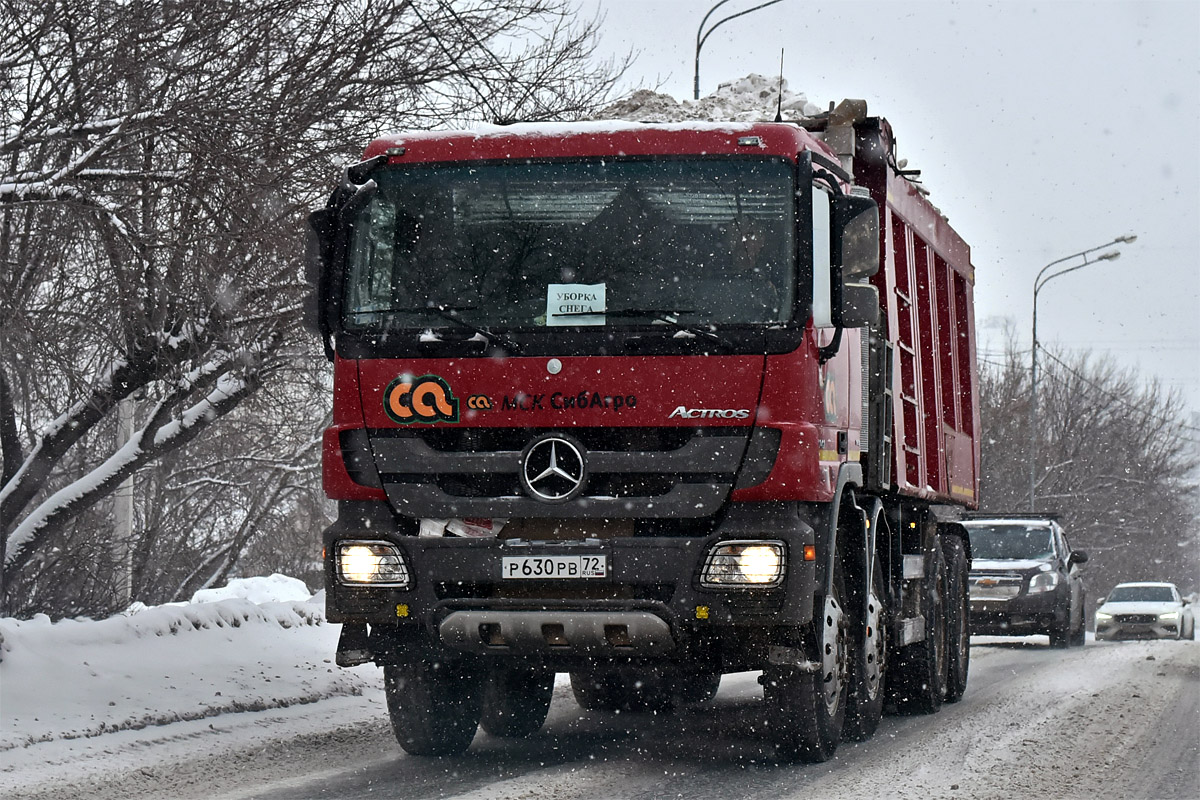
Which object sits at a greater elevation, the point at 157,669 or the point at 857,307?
the point at 857,307

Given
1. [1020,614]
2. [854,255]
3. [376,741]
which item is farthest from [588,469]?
[1020,614]

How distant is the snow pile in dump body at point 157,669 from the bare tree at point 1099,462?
36.0 meters

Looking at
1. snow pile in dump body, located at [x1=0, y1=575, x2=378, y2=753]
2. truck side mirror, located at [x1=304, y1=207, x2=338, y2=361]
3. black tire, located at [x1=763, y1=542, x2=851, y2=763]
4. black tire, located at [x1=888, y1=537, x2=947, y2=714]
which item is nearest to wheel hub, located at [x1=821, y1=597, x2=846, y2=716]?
black tire, located at [x1=763, y1=542, x2=851, y2=763]

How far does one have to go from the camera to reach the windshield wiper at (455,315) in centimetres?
713

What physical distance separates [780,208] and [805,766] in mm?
2670

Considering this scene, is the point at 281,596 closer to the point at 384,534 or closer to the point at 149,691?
the point at 149,691

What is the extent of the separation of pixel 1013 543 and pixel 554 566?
15036mm

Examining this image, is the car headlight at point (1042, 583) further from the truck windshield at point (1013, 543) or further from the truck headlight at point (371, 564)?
the truck headlight at point (371, 564)

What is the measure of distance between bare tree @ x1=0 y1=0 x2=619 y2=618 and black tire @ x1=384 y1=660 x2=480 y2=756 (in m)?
3.90

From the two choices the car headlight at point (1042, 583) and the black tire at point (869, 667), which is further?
the car headlight at point (1042, 583)

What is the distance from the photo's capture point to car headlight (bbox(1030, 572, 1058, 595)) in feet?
66.7

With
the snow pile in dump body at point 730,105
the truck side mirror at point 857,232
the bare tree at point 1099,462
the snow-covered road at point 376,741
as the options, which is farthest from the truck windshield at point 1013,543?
the bare tree at point 1099,462

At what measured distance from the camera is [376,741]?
28.2 ft

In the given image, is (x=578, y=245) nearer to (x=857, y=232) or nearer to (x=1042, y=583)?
(x=857, y=232)
